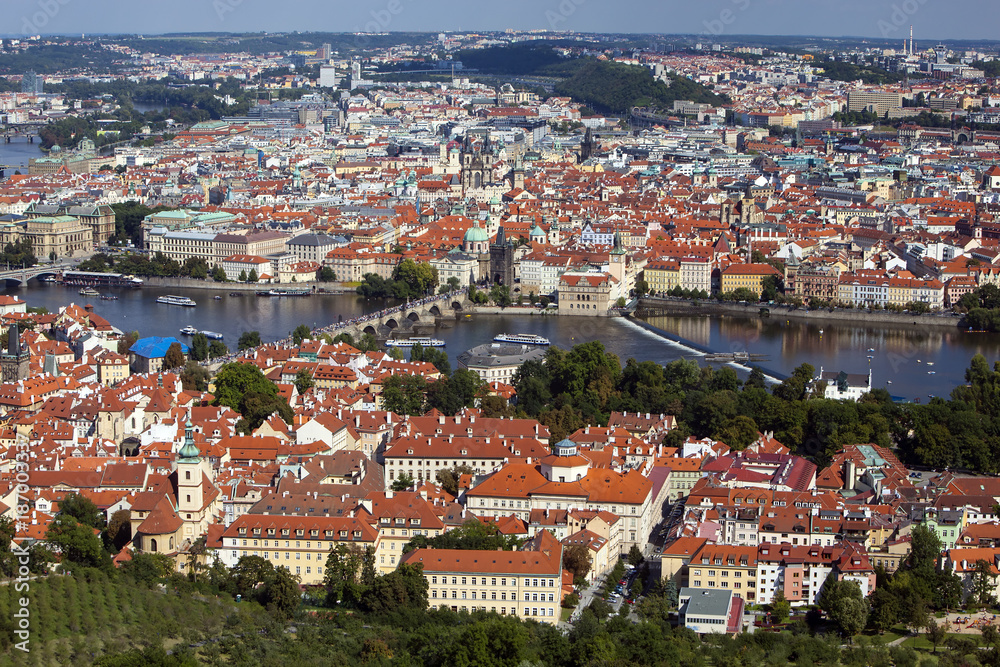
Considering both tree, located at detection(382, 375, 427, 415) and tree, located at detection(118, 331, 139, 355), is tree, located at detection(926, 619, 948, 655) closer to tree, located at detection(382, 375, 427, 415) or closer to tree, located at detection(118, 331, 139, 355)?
tree, located at detection(382, 375, 427, 415)

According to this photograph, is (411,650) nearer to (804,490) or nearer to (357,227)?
(804,490)

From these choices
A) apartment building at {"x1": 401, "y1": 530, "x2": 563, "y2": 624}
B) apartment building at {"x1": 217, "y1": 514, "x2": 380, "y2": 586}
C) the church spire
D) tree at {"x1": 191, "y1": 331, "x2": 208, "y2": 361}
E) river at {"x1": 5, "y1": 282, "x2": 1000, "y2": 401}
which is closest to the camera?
apartment building at {"x1": 401, "y1": 530, "x2": 563, "y2": 624}

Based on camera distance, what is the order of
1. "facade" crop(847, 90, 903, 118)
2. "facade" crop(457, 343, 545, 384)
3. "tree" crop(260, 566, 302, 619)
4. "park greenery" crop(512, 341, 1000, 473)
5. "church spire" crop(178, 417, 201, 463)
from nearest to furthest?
"tree" crop(260, 566, 302, 619) < "church spire" crop(178, 417, 201, 463) < "park greenery" crop(512, 341, 1000, 473) < "facade" crop(457, 343, 545, 384) < "facade" crop(847, 90, 903, 118)

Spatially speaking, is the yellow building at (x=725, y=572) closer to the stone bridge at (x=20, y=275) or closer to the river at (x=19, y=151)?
the stone bridge at (x=20, y=275)

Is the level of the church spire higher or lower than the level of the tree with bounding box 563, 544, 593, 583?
higher

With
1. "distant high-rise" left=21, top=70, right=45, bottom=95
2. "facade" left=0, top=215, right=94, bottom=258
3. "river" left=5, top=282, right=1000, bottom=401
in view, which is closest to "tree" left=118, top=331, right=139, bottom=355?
"river" left=5, top=282, right=1000, bottom=401

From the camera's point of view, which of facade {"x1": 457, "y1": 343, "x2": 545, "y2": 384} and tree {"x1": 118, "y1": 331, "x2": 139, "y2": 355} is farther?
tree {"x1": 118, "y1": 331, "x2": 139, "y2": 355}

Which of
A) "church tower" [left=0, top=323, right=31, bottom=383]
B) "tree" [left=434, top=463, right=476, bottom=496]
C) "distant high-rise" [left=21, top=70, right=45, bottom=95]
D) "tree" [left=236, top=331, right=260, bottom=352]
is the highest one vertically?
"distant high-rise" [left=21, top=70, right=45, bottom=95]

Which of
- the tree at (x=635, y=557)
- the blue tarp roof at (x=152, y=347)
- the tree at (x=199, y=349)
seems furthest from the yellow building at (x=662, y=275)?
the tree at (x=635, y=557)
